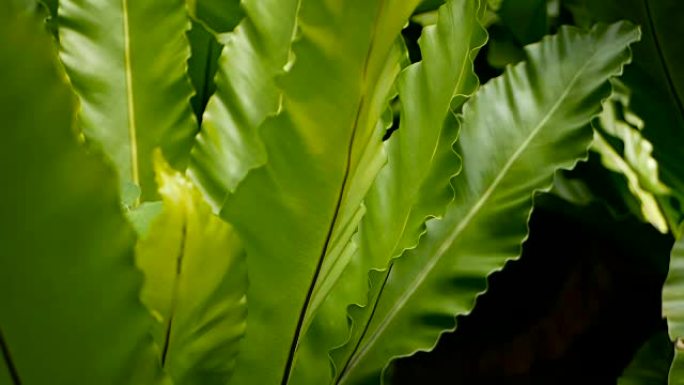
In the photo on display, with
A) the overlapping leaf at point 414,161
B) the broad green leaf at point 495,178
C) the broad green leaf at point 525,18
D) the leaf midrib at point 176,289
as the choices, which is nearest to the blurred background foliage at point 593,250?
the broad green leaf at point 525,18

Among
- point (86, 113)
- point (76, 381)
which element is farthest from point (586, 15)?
point (76, 381)

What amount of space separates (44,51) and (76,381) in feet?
0.45

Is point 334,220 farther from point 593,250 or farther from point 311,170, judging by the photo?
point 593,250

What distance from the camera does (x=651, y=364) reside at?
67 centimetres

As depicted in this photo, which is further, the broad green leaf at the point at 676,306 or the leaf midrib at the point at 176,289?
the broad green leaf at the point at 676,306

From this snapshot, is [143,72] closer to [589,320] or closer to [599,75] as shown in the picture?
[599,75]

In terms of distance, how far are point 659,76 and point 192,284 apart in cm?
55

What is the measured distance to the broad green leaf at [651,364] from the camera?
644 mm

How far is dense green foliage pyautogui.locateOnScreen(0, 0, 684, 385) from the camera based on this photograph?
1.00ft

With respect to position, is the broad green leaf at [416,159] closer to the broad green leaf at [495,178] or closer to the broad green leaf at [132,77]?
the broad green leaf at [495,178]

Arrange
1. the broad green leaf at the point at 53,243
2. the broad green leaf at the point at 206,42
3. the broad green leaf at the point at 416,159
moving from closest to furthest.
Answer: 1. the broad green leaf at the point at 53,243
2. the broad green leaf at the point at 416,159
3. the broad green leaf at the point at 206,42

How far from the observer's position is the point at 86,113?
596 mm

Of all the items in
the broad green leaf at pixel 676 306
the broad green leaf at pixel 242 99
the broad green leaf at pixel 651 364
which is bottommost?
the broad green leaf at pixel 651 364

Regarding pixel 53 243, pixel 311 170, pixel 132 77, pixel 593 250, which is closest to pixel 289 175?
pixel 311 170
